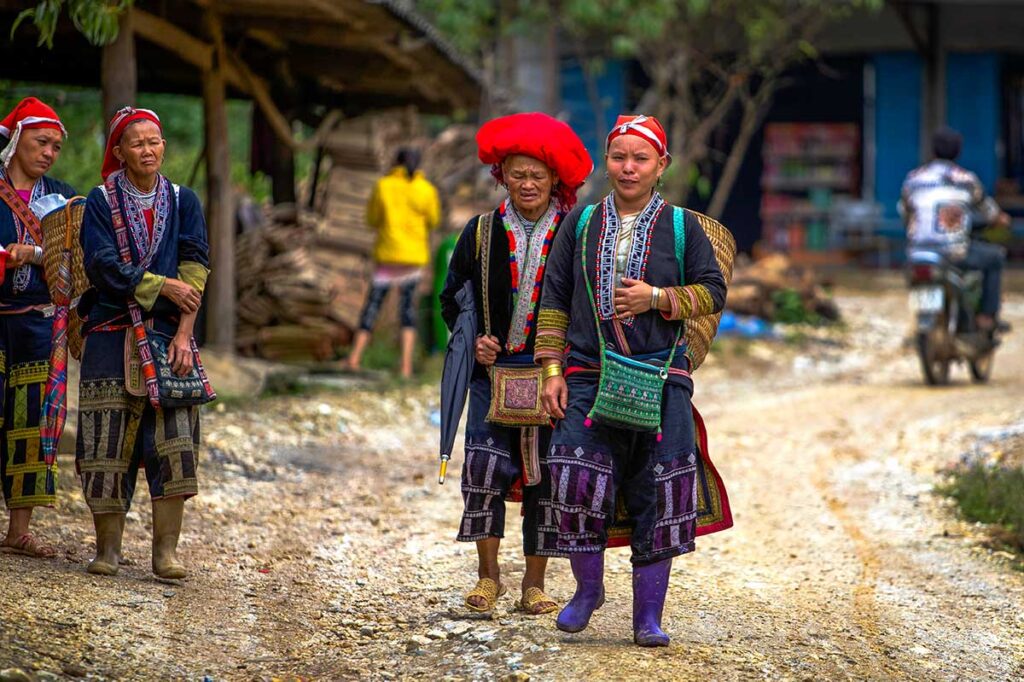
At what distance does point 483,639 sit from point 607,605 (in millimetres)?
669

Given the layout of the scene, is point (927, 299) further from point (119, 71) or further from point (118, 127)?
point (118, 127)

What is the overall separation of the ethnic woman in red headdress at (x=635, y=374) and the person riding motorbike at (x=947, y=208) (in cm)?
694

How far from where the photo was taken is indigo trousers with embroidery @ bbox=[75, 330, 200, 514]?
507 cm

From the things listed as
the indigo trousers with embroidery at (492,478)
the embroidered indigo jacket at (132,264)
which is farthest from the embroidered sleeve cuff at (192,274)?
the indigo trousers with embroidery at (492,478)

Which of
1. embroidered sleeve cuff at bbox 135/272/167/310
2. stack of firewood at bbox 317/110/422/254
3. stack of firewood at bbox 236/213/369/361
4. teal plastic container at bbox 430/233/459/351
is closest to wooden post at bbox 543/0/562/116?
stack of firewood at bbox 317/110/422/254

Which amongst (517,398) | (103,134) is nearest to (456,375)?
(517,398)

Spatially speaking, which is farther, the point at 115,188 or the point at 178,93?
the point at 178,93

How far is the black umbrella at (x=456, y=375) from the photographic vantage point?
5090 mm

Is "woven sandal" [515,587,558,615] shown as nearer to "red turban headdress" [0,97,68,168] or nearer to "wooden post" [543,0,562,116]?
"red turban headdress" [0,97,68,168]

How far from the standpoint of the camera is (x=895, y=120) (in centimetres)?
2192

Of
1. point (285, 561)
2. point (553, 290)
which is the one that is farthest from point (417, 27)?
point (553, 290)

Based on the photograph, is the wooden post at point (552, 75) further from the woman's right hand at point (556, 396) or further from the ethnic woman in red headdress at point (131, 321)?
the woman's right hand at point (556, 396)

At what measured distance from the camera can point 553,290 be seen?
4.74 m

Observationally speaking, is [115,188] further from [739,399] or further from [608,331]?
[739,399]
